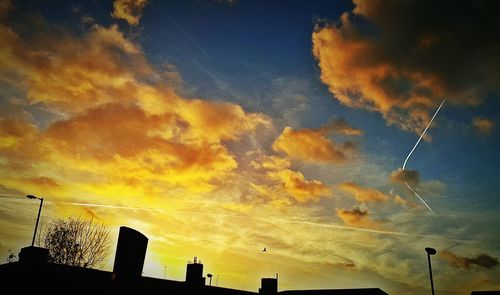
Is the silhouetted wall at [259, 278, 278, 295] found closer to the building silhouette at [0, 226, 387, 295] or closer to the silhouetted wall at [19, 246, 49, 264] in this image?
the building silhouette at [0, 226, 387, 295]

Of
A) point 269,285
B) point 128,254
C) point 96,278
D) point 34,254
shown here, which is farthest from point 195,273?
point 128,254

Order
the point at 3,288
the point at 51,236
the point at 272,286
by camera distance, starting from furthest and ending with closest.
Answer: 1. the point at 51,236
2. the point at 272,286
3. the point at 3,288

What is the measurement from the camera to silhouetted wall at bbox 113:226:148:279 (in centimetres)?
901

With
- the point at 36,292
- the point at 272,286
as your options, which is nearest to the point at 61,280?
the point at 36,292

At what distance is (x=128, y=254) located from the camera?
9086 millimetres

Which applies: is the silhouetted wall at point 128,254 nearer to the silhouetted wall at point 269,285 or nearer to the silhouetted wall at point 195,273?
the silhouetted wall at point 195,273

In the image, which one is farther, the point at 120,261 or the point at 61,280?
the point at 61,280

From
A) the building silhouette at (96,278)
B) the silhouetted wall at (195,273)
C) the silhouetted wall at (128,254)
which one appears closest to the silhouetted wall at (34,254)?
the building silhouette at (96,278)

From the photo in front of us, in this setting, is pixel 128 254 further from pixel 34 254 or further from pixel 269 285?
pixel 269 285

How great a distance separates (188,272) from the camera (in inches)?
918

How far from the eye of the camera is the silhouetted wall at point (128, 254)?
29.6 ft

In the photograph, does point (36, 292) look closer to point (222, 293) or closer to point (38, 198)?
point (222, 293)

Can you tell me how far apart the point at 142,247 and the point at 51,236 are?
4424cm

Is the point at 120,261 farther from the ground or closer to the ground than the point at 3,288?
farther from the ground
